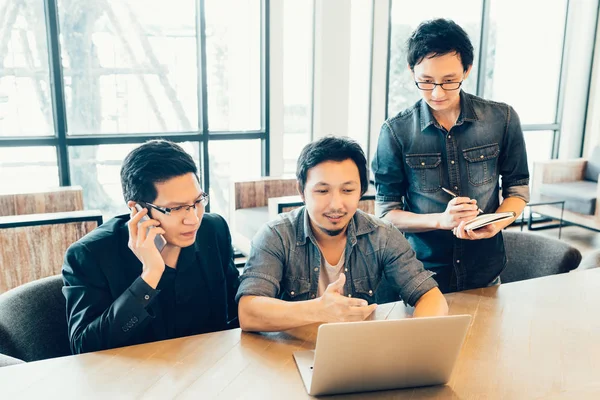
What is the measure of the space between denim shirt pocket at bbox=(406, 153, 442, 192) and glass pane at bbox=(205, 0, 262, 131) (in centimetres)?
276

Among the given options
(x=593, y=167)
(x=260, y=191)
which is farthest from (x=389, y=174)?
(x=593, y=167)

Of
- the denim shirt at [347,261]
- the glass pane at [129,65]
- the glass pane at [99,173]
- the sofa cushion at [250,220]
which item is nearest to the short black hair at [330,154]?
the denim shirt at [347,261]

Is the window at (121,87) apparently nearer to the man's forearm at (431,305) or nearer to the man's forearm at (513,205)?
the man's forearm at (513,205)

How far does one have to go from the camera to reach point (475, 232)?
5.52 ft

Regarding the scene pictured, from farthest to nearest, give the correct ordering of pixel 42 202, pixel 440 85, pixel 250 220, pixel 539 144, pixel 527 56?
1. pixel 539 144
2. pixel 527 56
3. pixel 250 220
4. pixel 42 202
5. pixel 440 85

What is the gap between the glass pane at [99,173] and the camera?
4.01 m

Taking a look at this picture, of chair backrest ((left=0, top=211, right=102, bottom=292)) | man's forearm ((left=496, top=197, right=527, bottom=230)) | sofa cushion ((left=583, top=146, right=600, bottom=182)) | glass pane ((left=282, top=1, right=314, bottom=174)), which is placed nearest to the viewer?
man's forearm ((left=496, top=197, right=527, bottom=230))

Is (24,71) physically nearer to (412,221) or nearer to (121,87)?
(121,87)

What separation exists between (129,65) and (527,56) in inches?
149

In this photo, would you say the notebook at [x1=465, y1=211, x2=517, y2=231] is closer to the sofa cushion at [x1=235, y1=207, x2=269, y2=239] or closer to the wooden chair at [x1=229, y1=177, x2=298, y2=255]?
the sofa cushion at [x1=235, y1=207, x2=269, y2=239]

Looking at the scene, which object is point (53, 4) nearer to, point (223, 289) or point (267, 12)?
point (267, 12)

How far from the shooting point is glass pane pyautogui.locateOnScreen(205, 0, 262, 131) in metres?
4.22

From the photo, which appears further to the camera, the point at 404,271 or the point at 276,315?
the point at 404,271

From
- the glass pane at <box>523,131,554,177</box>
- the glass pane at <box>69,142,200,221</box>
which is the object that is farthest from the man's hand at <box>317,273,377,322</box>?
the glass pane at <box>523,131,554,177</box>
